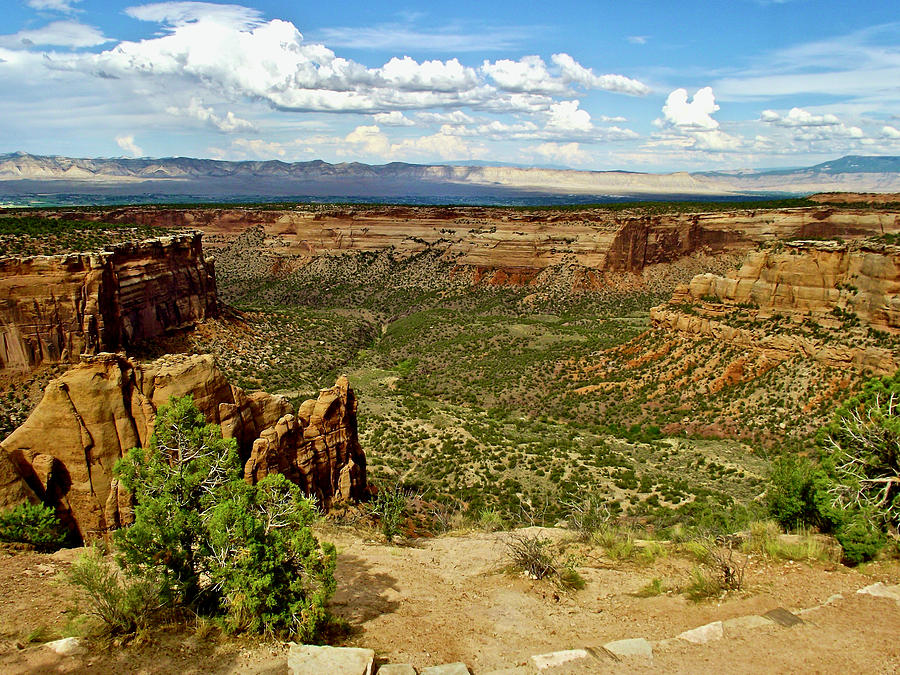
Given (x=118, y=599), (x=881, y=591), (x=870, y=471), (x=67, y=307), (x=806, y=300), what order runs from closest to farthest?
(x=118, y=599), (x=881, y=591), (x=870, y=471), (x=67, y=307), (x=806, y=300)

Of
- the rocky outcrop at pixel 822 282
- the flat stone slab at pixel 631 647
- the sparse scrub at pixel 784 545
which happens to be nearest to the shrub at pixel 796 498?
the sparse scrub at pixel 784 545

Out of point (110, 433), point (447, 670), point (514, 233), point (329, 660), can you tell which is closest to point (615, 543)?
point (447, 670)

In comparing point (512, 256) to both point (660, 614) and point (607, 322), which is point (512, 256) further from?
point (660, 614)

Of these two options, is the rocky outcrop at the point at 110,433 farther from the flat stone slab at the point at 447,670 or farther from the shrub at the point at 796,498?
the shrub at the point at 796,498

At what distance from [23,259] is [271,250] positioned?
63841 mm

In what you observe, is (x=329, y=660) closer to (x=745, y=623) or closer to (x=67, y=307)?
(x=745, y=623)

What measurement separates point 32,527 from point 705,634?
15878mm

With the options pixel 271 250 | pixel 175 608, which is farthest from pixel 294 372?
pixel 271 250

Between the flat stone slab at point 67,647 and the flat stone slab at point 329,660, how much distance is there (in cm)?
341

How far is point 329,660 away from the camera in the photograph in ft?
29.0

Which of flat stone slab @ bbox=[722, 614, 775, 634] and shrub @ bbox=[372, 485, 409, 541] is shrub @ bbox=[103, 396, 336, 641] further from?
flat stone slab @ bbox=[722, 614, 775, 634]

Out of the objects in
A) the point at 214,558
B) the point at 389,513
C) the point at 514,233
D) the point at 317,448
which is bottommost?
the point at 389,513

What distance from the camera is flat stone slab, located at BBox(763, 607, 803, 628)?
10141 mm

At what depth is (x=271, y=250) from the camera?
319 feet
